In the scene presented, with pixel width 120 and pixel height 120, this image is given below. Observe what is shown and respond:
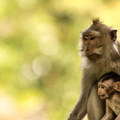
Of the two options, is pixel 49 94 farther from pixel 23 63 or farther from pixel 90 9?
pixel 90 9

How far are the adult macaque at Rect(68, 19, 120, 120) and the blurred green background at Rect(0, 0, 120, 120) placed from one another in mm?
10156

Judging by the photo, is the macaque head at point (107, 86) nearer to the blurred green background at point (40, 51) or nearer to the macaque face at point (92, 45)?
the macaque face at point (92, 45)

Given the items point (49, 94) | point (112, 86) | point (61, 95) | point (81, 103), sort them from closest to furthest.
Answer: point (112, 86) < point (81, 103) < point (61, 95) < point (49, 94)

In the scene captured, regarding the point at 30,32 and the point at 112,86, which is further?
the point at 30,32

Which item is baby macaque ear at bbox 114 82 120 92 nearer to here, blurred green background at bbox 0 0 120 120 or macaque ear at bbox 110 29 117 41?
macaque ear at bbox 110 29 117 41

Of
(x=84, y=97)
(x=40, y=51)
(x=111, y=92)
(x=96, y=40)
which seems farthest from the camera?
(x=40, y=51)

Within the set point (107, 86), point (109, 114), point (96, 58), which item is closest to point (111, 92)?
point (107, 86)

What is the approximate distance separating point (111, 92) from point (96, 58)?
533 millimetres

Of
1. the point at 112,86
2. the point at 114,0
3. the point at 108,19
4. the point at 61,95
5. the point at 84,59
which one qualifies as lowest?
the point at 112,86

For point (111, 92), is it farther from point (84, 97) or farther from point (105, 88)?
point (84, 97)

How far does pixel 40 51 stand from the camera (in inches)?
904

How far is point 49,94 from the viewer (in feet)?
72.6

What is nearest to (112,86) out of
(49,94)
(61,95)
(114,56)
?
(114,56)

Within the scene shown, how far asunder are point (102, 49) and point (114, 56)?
198 millimetres
